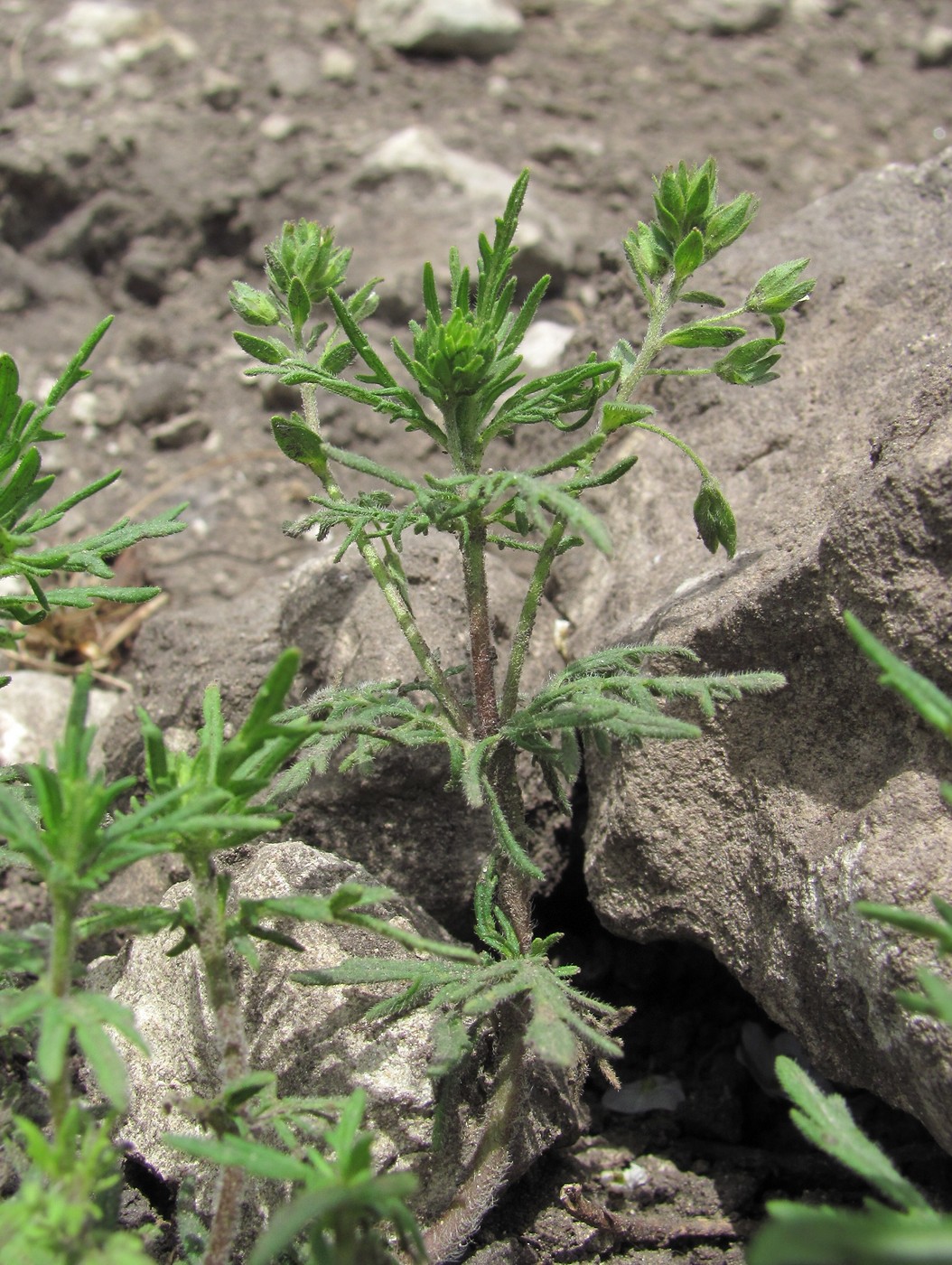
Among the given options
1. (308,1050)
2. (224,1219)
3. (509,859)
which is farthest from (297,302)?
(224,1219)

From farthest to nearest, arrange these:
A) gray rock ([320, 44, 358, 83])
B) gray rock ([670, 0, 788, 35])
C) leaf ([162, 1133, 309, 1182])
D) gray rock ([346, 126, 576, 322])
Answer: gray rock ([670, 0, 788, 35]) → gray rock ([320, 44, 358, 83]) → gray rock ([346, 126, 576, 322]) → leaf ([162, 1133, 309, 1182])

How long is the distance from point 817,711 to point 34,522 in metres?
1.94

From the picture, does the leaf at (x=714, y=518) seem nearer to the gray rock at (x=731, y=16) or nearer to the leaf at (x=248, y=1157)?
the leaf at (x=248, y=1157)

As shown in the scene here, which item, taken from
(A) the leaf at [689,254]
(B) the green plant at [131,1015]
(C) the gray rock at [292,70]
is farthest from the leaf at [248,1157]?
(C) the gray rock at [292,70]

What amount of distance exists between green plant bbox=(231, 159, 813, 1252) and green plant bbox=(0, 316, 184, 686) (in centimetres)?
43

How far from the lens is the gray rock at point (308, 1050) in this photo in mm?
2520

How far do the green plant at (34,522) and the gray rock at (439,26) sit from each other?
4426mm

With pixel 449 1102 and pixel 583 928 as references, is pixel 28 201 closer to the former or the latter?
pixel 583 928

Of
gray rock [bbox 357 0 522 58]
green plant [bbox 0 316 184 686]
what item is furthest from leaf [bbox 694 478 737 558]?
gray rock [bbox 357 0 522 58]

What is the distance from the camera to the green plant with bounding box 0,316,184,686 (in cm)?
247

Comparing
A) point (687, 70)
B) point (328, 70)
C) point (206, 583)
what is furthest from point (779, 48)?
point (206, 583)

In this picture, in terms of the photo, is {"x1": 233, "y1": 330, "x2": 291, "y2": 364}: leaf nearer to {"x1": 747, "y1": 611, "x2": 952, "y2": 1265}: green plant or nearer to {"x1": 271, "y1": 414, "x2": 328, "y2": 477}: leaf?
{"x1": 271, "y1": 414, "x2": 328, "y2": 477}: leaf

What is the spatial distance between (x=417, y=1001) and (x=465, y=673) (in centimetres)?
99

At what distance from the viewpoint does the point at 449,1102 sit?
2539 mm
